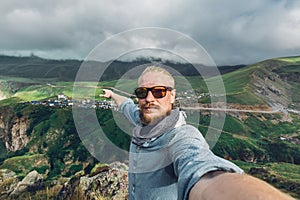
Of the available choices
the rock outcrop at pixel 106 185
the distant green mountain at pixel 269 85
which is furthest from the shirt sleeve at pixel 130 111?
the distant green mountain at pixel 269 85

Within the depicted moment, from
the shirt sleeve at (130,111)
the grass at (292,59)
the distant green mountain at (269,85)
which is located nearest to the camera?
the shirt sleeve at (130,111)

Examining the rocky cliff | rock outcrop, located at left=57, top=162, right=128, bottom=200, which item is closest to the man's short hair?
rock outcrop, located at left=57, top=162, right=128, bottom=200

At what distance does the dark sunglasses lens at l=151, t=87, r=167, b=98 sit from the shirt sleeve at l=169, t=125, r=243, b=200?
2.53ft

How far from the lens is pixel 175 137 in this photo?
2324mm

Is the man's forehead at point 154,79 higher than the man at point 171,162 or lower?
higher

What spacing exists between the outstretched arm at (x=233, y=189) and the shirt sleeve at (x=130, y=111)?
2.78 metres

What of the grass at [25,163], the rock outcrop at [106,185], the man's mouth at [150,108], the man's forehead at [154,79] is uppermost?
the man's forehead at [154,79]

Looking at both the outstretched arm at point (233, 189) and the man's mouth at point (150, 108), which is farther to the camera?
the man's mouth at point (150, 108)

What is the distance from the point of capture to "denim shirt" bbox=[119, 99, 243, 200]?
171 centimetres

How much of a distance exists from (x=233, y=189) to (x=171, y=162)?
3.62ft

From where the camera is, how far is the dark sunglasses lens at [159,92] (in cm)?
312

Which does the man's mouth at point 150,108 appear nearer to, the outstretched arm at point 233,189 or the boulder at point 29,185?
the outstretched arm at point 233,189

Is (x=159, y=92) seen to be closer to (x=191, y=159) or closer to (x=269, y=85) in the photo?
(x=191, y=159)

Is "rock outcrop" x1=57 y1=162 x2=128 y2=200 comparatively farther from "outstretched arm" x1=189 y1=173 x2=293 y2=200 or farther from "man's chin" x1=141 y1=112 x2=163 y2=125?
"outstretched arm" x1=189 y1=173 x2=293 y2=200
